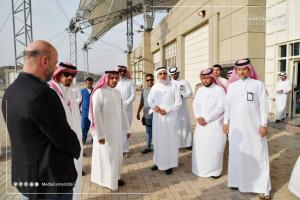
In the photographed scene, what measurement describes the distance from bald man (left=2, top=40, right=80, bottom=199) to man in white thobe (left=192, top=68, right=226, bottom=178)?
303cm

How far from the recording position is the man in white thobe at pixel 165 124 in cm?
488

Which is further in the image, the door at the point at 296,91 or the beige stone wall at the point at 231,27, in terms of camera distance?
the beige stone wall at the point at 231,27

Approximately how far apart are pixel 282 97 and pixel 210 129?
229 inches

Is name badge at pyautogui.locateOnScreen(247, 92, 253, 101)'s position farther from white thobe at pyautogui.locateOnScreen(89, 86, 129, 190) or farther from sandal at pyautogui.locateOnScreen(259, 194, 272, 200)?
white thobe at pyautogui.locateOnScreen(89, 86, 129, 190)

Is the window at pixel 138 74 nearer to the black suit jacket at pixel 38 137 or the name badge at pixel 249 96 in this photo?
the name badge at pixel 249 96

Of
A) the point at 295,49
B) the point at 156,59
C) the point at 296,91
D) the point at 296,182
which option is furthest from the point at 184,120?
the point at 156,59

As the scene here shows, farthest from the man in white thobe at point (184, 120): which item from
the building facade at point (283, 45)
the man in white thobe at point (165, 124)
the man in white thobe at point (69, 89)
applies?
the building facade at point (283, 45)

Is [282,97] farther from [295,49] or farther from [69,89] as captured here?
[69,89]

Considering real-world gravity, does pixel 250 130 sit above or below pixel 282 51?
below

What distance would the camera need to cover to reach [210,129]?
4.59 m

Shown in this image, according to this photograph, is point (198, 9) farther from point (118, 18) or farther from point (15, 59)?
point (118, 18)

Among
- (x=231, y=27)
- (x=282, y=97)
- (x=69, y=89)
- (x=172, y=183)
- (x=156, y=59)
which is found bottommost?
(x=172, y=183)

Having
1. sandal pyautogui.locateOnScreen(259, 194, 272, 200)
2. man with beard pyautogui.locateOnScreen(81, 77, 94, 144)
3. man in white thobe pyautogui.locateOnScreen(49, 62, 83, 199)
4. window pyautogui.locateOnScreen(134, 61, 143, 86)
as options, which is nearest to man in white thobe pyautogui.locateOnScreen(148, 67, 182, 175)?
sandal pyautogui.locateOnScreen(259, 194, 272, 200)

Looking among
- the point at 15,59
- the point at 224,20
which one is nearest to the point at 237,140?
the point at 15,59
